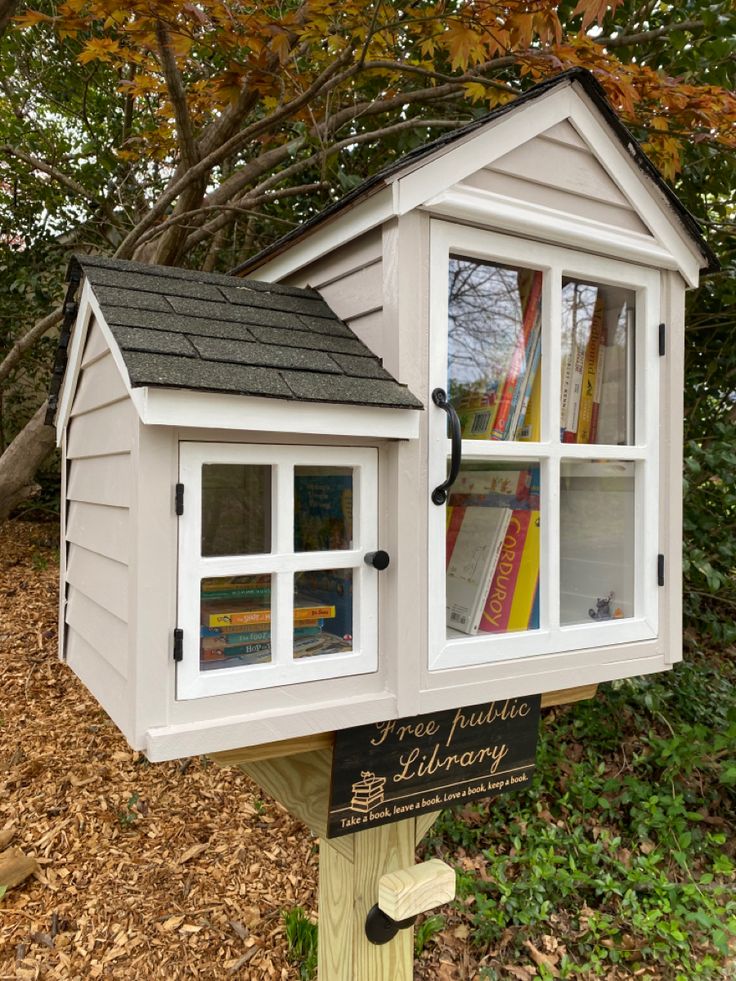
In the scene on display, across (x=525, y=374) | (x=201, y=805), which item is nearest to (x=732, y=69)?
(x=525, y=374)

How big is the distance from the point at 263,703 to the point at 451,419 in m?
0.55

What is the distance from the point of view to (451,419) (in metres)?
1.14

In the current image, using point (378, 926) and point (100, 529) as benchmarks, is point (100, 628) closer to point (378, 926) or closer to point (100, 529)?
point (100, 529)

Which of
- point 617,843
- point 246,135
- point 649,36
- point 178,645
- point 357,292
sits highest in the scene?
point 649,36

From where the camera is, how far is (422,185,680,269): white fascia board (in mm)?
1170

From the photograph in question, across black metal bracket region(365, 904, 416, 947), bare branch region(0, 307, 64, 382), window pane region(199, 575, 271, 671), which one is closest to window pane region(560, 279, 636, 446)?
window pane region(199, 575, 271, 671)

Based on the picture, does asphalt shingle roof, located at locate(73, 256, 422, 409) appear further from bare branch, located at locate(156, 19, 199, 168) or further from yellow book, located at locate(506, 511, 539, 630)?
bare branch, located at locate(156, 19, 199, 168)

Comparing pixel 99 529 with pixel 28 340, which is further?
pixel 28 340

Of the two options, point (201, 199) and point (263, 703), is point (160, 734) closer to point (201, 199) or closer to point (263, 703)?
point (263, 703)

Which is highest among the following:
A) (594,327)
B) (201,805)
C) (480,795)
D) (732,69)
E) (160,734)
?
(732,69)

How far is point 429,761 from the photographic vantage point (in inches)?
51.1

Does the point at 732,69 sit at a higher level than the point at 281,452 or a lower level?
higher

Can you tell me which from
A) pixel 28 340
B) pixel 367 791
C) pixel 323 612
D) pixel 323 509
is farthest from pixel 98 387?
pixel 28 340

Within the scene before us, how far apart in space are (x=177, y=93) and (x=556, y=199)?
153cm
